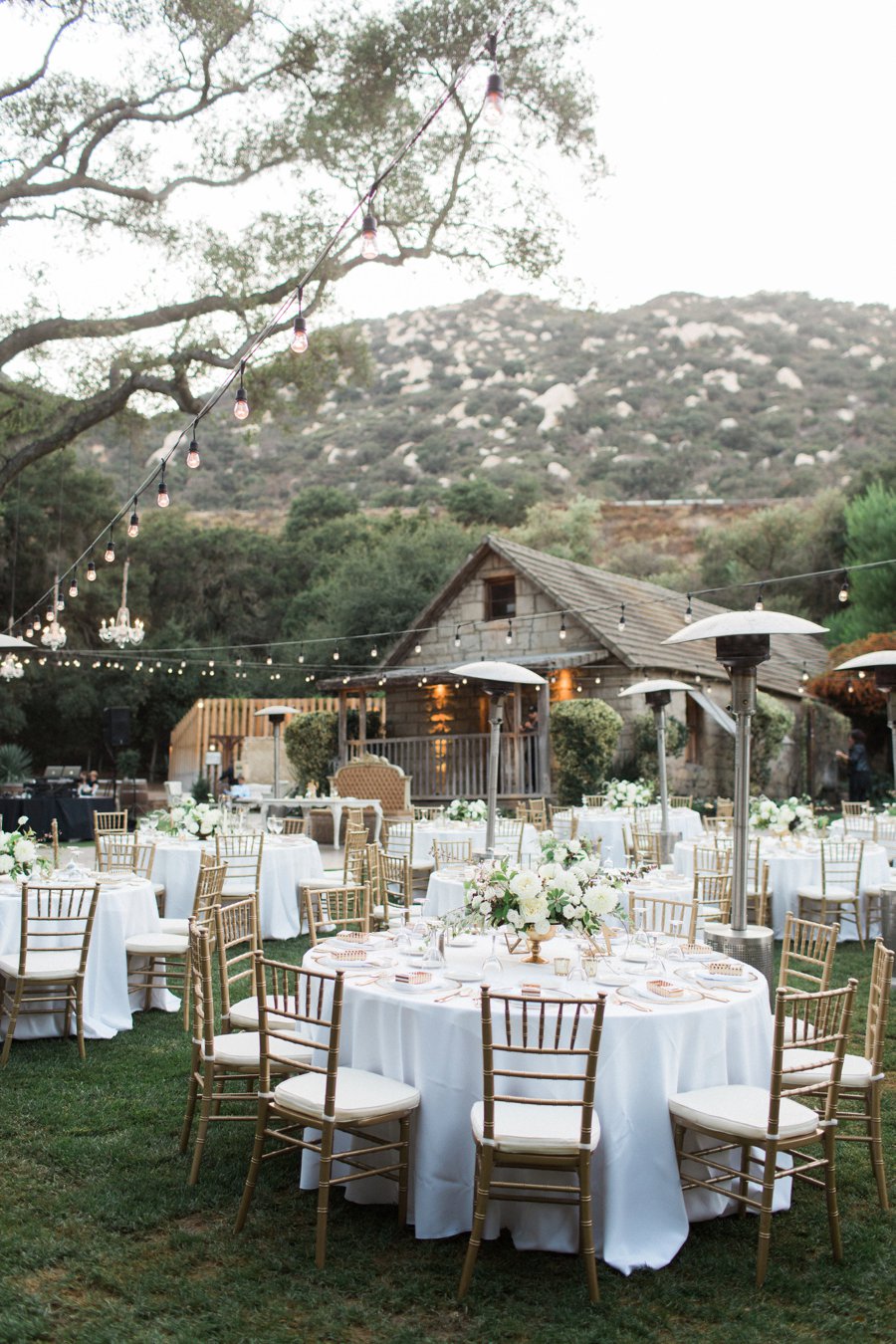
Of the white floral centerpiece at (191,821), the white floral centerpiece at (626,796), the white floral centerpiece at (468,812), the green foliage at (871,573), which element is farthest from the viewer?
the green foliage at (871,573)

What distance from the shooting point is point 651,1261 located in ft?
12.0

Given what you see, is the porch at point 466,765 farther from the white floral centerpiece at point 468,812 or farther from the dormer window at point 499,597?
the white floral centerpiece at point 468,812

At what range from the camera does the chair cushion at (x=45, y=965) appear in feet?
20.5

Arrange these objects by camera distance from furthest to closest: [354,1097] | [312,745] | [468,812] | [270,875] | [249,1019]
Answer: [312,745]
[468,812]
[270,875]
[249,1019]
[354,1097]

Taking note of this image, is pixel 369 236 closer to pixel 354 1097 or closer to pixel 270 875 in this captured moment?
pixel 354 1097

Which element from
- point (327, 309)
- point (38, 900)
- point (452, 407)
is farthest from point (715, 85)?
point (452, 407)

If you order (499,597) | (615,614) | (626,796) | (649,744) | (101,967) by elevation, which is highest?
(499,597)

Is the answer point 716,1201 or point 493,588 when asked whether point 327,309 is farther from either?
point 716,1201

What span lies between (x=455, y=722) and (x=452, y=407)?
129 ft

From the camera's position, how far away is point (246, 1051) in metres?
4.55

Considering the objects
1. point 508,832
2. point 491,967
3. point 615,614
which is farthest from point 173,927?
point 615,614

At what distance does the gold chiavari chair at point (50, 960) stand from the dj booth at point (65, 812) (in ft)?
37.8

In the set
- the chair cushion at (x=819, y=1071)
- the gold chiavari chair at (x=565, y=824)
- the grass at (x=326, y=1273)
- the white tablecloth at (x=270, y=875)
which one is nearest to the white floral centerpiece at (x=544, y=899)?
the chair cushion at (x=819, y=1071)

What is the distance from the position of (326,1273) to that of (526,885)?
5.63 ft
